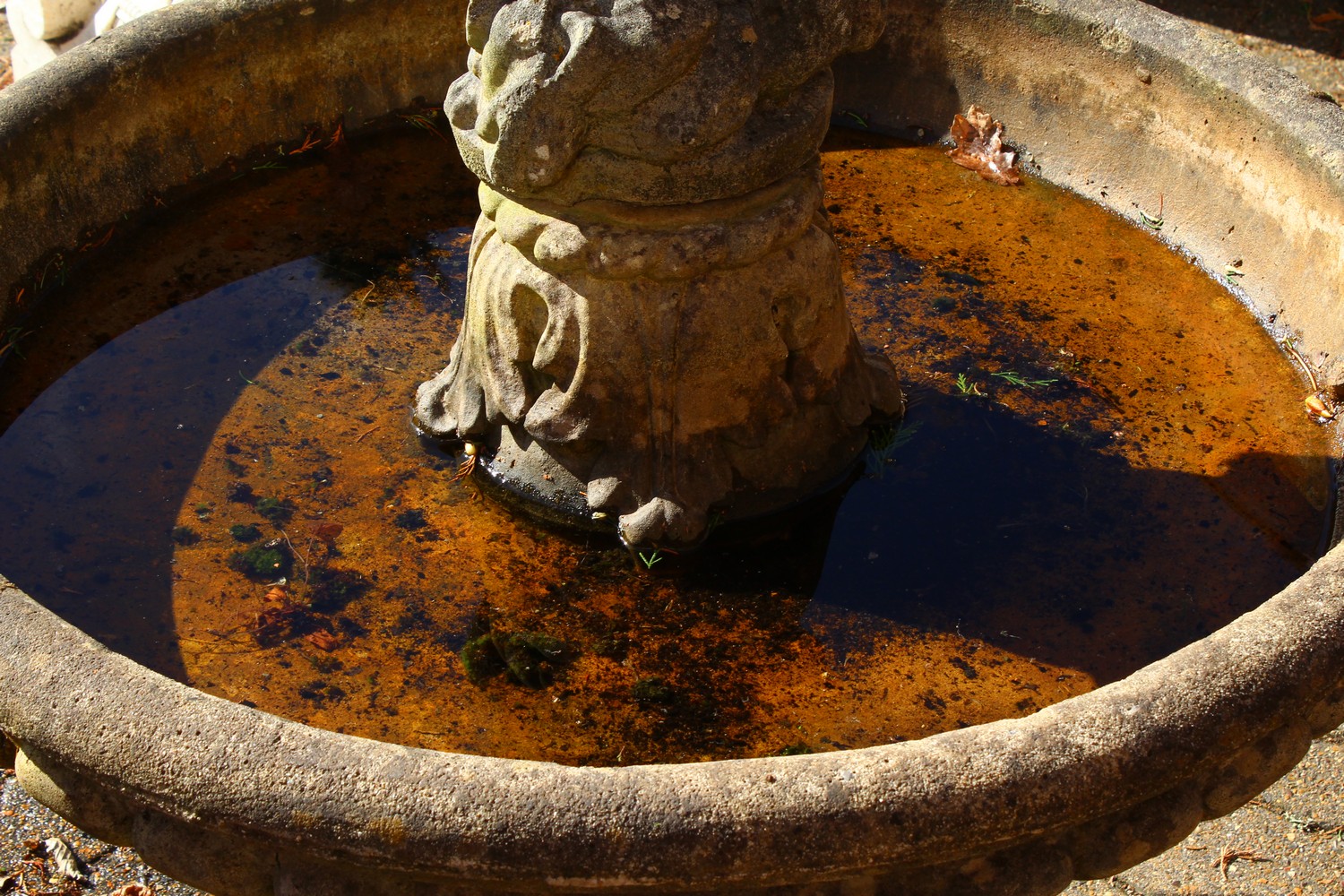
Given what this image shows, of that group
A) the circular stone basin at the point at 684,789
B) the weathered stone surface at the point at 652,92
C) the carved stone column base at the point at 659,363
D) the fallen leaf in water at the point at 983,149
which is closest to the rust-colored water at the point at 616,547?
the carved stone column base at the point at 659,363

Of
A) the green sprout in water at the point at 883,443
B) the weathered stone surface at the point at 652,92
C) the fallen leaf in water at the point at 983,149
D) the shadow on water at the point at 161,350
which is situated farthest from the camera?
the fallen leaf in water at the point at 983,149

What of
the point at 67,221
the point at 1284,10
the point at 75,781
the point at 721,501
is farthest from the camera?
the point at 1284,10

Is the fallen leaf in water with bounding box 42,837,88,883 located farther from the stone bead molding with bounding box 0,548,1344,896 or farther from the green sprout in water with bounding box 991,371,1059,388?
the green sprout in water with bounding box 991,371,1059,388

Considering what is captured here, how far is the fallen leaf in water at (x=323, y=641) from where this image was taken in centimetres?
313

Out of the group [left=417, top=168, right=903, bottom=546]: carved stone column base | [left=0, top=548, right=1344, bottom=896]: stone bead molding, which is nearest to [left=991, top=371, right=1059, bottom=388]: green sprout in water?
[left=417, top=168, right=903, bottom=546]: carved stone column base

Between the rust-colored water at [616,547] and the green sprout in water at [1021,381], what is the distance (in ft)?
0.04

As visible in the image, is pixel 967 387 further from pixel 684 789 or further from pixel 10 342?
pixel 10 342

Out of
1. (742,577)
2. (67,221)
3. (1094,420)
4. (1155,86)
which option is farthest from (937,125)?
(67,221)

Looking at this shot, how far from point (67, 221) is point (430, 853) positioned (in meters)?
2.87

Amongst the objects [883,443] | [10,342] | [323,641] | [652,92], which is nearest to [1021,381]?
[883,443]

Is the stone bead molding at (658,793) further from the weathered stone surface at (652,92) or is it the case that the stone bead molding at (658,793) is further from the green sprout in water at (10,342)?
the green sprout in water at (10,342)

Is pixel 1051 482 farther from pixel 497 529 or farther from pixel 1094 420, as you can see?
pixel 497 529

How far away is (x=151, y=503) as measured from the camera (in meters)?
3.48

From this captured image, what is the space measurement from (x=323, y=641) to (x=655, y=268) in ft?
3.69
